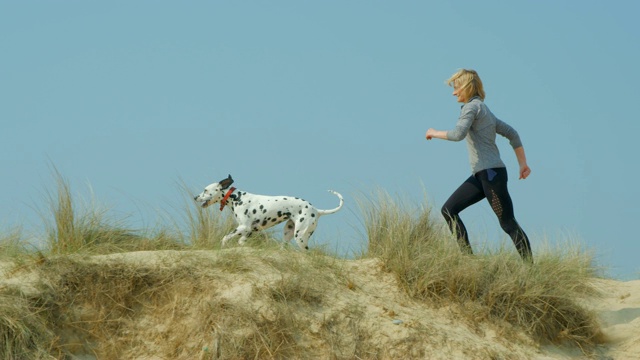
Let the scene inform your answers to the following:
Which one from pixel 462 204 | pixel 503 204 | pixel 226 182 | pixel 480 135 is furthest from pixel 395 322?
pixel 226 182

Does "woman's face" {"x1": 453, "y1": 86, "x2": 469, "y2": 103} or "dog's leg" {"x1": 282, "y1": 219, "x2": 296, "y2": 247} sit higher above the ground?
"woman's face" {"x1": 453, "y1": 86, "x2": 469, "y2": 103}

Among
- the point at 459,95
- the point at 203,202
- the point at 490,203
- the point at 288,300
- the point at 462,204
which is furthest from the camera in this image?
the point at 203,202

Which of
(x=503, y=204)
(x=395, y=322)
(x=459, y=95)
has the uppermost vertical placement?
(x=459, y=95)

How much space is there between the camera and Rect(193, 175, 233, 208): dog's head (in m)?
9.70

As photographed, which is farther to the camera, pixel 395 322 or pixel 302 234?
pixel 302 234

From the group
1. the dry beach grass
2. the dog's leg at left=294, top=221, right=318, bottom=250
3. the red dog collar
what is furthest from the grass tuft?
the red dog collar

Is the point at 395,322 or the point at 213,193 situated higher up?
the point at 213,193

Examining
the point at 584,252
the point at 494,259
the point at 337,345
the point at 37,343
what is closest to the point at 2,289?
the point at 37,343

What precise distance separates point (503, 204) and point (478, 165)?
503 millimetres

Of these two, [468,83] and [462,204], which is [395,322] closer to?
[462,204]

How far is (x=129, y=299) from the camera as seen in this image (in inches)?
315

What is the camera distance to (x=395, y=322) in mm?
8227

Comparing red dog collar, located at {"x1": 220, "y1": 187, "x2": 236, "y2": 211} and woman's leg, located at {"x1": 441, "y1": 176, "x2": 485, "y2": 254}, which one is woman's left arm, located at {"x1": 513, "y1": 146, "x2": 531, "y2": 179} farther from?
red dog collar, located at {"x1": 220, "y1": 187, "x2": 236, "y2": 211}

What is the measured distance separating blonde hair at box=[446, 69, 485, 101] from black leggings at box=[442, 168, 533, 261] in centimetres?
91
